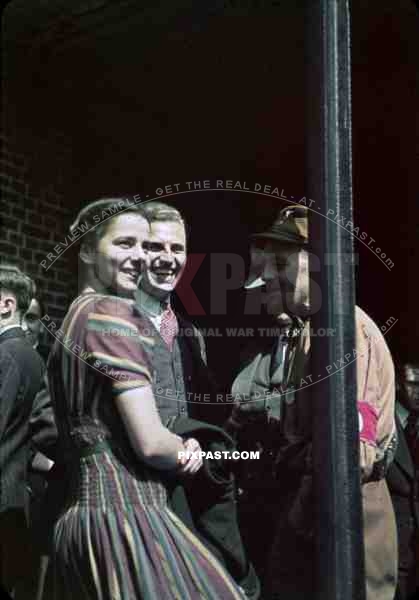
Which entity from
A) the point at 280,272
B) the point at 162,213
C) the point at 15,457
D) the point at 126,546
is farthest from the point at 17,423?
the point at 280,272

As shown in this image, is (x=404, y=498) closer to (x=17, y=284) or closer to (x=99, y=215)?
(x=99, y=215)

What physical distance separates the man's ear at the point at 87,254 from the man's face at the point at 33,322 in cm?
26

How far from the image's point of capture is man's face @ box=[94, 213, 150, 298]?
3045mm

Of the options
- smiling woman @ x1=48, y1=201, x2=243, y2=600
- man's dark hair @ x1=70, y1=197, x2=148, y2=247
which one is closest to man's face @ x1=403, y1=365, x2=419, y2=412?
smiling woman @ x1=48, y1=201, x2=243, y2=600

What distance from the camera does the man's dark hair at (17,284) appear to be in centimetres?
321

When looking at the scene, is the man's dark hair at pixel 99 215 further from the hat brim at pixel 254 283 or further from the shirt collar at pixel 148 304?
the hat brim at pixel 254 283

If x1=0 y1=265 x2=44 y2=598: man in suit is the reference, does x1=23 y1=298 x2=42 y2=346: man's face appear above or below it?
above

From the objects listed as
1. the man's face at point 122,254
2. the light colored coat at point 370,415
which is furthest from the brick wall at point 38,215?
the light colored coat at point 370,415

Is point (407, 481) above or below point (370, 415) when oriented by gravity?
below

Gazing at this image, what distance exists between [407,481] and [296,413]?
1.93 ft

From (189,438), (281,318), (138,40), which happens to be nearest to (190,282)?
(281,318)

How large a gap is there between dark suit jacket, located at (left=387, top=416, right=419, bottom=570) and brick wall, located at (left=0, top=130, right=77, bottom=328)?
138cm

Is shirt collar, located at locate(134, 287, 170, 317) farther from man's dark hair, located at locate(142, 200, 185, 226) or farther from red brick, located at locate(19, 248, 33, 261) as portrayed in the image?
red brick, located at locate(19, 248, 33, 261)

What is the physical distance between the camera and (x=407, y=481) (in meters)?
3.20
